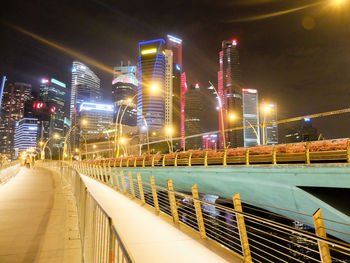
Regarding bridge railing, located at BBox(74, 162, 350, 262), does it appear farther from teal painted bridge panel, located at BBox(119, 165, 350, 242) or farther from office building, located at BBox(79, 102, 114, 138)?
office building, located at BBox(79, 102, 114, 138)

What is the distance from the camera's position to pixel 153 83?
184m

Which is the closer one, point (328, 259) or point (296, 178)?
point (328, 259)

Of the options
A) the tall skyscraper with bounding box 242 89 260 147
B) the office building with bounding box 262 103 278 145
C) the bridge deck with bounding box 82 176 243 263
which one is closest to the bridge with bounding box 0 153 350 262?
the bridge deck with bounding box 82 176 243 263

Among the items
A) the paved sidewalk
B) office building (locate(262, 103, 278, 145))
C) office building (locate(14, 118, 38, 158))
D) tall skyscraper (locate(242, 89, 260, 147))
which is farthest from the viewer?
office building (locate(14, 118, 38, 158))

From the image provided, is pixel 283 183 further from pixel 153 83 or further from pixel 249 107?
pixel 153 83

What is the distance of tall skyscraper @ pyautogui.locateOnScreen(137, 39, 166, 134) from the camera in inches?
7224

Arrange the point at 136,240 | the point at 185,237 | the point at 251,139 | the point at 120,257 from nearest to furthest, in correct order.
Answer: the point at 120,257 → the point at 136,240 → the point at 185,237 → the point at 251,139

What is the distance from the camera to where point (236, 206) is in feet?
16.8

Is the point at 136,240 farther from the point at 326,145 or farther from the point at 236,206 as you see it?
the point at 326,145

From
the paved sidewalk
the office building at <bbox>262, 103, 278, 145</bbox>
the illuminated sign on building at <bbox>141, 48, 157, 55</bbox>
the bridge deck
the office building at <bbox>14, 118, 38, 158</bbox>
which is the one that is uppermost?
the illuminated sign on building at <bbox>141, 48, 157, 55</bbox>

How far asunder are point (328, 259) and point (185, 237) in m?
3.64

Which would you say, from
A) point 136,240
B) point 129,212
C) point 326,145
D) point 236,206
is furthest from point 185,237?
point 326,145

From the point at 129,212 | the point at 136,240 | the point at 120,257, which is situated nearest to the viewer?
the point at 120,257

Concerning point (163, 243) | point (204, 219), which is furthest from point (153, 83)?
point (163, 243)
